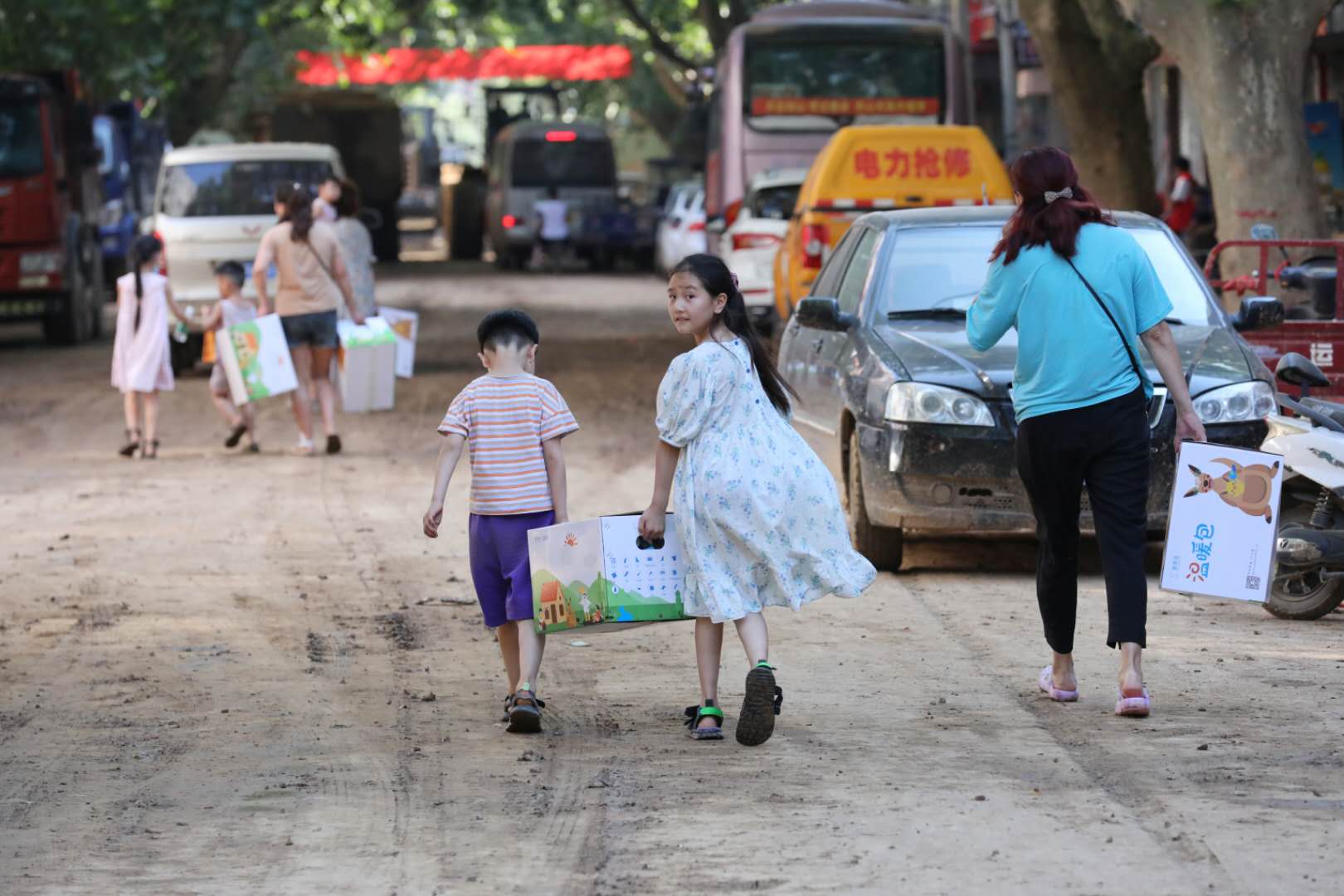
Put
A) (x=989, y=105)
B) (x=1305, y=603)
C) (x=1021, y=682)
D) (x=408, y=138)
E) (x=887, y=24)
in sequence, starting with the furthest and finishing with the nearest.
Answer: (x=408, y=138) → (x=989, y=105) → (x=887, y=24) → (x=1305, y=603) → (x=1021, y=682)

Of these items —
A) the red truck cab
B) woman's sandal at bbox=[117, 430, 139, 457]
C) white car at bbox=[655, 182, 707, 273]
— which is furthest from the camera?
white car at bbox=[655, 182, 707, 273]

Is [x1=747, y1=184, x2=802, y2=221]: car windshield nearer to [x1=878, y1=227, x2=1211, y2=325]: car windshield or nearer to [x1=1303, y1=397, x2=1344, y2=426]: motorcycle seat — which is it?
[x1=878, y1=227, x2=1211, y2=325]: car windshield

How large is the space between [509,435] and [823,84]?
1777 centimetres

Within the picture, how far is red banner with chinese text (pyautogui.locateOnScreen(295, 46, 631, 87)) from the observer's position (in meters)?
50.2

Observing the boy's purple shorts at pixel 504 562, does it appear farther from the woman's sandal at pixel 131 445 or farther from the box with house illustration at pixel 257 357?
the woman's sandal at pixel 131 445

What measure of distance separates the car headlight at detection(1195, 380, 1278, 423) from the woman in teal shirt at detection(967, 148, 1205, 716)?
2179 millimetres

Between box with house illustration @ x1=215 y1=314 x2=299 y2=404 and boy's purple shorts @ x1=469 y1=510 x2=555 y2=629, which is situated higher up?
boy's purple shorts @ x1=469 y1=510 x2=555 y2=629

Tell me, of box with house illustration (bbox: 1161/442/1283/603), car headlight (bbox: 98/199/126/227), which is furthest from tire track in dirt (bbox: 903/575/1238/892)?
car headlight (bbox: 98/199/126/227)

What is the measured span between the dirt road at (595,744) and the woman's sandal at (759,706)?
69 millimetres

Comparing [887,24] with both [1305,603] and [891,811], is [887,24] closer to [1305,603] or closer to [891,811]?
[1305,603]

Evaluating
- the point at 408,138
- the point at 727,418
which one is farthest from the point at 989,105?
the point at 727,418

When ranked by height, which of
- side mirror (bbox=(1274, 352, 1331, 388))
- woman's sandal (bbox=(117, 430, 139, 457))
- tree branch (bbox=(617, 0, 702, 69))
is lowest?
woman's sandal (bbox=(117, 430, 139, 457))

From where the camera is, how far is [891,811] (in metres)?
5.32

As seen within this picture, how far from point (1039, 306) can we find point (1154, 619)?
2.31m
